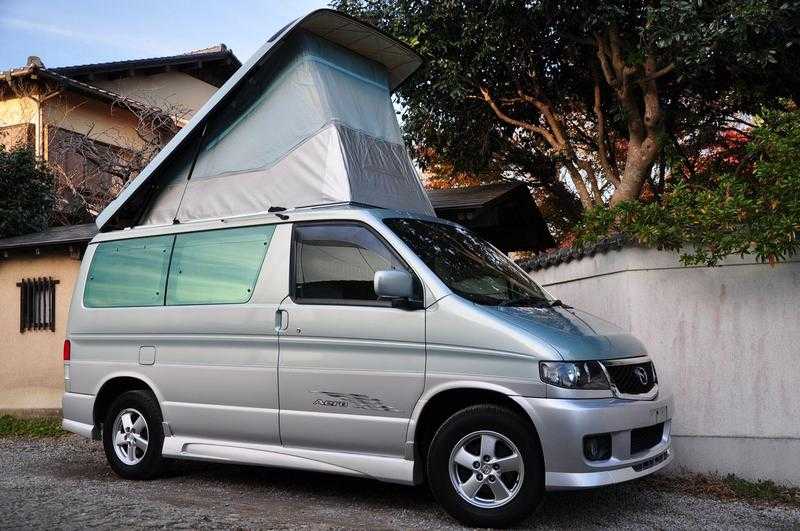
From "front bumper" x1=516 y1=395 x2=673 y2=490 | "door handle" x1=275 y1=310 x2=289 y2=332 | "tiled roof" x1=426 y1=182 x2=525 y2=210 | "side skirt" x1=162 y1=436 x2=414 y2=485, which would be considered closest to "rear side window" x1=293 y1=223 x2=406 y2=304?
"door handle" x1=275 y1=310 x2=289 y2=332

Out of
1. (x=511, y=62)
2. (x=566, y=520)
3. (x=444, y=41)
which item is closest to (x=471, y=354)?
(x=566, y=520)

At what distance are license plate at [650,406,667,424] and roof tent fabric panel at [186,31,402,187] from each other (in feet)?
11.2

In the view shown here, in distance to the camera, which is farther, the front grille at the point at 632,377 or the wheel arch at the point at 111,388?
the wheel arch at the point at 111,388

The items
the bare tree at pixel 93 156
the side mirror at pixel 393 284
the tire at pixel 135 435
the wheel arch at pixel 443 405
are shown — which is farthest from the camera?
the bare tree at pixel 93 156

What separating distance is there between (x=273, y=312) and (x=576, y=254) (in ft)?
10.6

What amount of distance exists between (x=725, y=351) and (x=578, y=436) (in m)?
2.52

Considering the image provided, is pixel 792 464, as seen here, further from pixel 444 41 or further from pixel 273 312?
→ pixel 444 41

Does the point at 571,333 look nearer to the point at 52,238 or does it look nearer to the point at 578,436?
the point at 578,436

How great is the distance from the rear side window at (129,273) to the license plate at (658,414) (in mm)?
3981

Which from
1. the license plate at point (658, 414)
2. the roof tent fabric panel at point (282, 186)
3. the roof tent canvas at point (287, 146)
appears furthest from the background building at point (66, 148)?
the license plate at point (658, 414)

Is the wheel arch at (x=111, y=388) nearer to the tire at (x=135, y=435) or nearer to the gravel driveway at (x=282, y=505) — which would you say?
the tire at (x=135, y=435)

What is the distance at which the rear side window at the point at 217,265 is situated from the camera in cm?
623

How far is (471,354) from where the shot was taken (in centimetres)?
517

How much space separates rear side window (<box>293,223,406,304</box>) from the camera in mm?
5676
